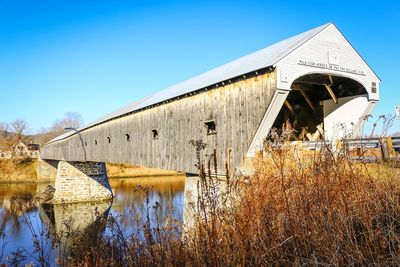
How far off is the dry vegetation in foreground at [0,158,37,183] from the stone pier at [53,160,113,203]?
16.8 metres

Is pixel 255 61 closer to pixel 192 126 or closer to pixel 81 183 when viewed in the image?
pixel 192 126

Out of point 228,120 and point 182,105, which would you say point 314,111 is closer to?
point 228,120

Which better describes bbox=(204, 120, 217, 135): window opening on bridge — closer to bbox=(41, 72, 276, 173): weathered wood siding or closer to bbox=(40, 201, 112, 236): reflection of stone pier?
bbox=(41, 72, 276, 173): weathered wood siding

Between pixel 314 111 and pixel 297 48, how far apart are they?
12.6 feet

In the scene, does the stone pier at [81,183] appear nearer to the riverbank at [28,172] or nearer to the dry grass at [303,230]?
the riverbank at [28,172]

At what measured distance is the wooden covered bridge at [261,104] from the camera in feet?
24.5

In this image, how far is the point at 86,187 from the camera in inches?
941

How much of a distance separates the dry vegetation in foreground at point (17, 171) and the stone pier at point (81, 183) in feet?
55.2

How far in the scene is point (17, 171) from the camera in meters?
38.5

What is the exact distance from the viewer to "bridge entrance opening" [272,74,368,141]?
30.3ft

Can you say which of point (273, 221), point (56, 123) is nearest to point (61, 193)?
point (273, 221)

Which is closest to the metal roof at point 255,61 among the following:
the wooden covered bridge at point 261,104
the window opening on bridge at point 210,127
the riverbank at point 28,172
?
the wooden covered bridge at point 261,104

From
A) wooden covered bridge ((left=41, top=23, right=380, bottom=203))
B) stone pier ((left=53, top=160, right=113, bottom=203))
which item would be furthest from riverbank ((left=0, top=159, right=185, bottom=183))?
wooden covered bridge ((left=41, top=23, right=380, bottom=203))

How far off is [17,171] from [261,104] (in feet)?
131
